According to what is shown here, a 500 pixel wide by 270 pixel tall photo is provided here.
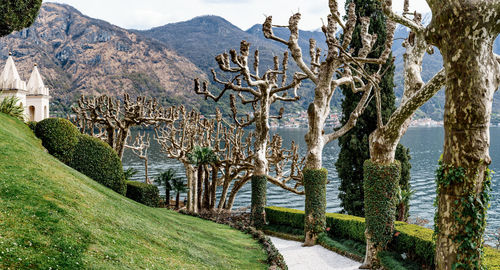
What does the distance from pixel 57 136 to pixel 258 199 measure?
11.6 m

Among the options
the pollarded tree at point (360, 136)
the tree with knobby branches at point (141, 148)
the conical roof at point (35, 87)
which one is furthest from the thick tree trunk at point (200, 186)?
the conical roof at point (35, 87)

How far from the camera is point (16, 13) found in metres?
24.7

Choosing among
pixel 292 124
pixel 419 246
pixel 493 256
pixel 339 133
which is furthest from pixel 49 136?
pixel 292 124

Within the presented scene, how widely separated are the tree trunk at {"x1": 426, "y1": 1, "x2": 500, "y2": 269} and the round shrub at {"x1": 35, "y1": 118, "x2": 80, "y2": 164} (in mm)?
16639

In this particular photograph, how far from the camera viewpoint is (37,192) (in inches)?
357

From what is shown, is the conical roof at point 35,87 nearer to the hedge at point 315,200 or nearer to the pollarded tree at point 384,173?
the hedge at point 315,200

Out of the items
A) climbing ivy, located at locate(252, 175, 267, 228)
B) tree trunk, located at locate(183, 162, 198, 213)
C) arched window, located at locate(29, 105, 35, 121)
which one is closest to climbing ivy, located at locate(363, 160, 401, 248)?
climbing ivy, located at locate(252, 175, 267, 228)

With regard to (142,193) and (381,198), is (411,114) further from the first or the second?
(142,193)

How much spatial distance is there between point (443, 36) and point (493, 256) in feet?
23.6

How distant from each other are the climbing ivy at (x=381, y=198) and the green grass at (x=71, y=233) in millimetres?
4611

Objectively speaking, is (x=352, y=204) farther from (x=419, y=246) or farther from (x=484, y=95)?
(x=484, y=95)

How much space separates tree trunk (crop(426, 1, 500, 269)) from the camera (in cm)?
645

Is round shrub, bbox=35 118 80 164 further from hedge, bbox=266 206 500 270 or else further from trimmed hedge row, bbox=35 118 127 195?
hedge, bbox=266 206 500 270

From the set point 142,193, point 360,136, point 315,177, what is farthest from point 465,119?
point 142,193
